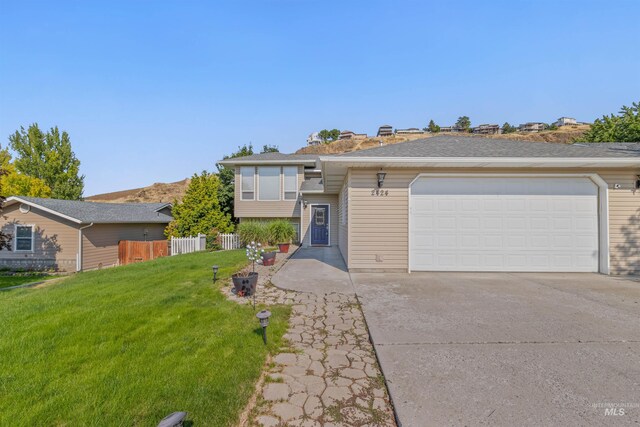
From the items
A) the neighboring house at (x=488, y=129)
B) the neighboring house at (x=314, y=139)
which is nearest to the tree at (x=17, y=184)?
the neighboring house at (x=314, y=139)

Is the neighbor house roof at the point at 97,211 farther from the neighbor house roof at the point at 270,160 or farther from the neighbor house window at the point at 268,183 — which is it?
the neighbor house window at the point at 268,183

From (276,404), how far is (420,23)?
1170cm

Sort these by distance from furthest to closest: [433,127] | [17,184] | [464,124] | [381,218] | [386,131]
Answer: [464,124]
[433,127]
[386,131]
[17,184]
[381,218]

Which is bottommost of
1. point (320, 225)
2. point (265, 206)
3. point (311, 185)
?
point (320, 225)

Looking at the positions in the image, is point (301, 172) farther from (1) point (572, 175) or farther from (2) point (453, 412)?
(2) point (453, 412)

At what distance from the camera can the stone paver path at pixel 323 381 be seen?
6.30 ft

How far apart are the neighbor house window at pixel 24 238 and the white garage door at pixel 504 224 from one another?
16964 millimetres

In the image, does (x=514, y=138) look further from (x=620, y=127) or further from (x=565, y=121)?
(x=620, y=127)

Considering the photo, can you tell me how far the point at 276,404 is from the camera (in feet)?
6.75

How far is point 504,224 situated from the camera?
661 cm

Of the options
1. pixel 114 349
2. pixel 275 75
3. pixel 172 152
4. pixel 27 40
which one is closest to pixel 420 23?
pixel 275 75

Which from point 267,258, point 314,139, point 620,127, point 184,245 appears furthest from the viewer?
point 314,139

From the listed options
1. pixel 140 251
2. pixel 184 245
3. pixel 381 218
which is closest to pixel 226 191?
pixel 184 245

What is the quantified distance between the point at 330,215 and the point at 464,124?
67.8 metres
